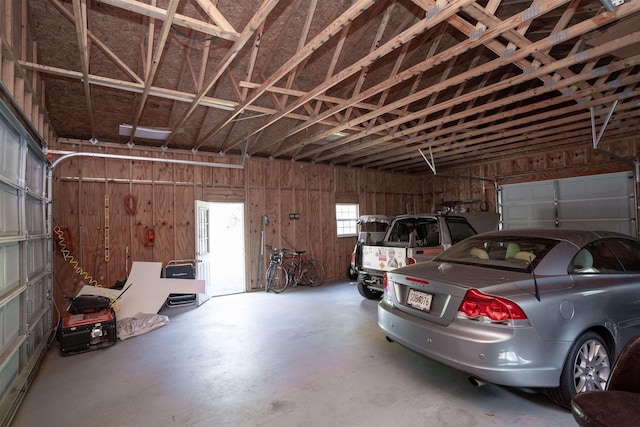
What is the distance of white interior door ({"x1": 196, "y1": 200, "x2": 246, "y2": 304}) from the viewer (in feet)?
21.6

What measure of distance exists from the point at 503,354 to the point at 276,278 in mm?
6035

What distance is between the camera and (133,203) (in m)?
6.25

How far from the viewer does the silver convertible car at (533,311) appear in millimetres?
2195

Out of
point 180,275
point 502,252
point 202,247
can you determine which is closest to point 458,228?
point 502,252

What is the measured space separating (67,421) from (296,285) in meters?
5.55

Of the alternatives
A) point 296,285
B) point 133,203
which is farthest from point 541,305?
point 133,203

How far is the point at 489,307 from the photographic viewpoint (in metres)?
2.27

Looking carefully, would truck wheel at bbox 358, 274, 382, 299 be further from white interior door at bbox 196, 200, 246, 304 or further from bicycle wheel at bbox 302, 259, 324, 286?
white interior door at bbox 196, 200, 246, 304

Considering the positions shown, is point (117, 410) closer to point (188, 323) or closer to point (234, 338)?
point (234, 338)

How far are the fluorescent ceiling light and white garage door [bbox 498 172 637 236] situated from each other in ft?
28.1

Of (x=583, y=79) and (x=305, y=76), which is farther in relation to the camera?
(x=305, y=76)

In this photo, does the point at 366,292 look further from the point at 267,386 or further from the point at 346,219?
the point at 267,386

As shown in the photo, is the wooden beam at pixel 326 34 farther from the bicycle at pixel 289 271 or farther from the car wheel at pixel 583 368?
the bicycle at pixel 289 271

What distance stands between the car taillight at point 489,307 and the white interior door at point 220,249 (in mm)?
5356
